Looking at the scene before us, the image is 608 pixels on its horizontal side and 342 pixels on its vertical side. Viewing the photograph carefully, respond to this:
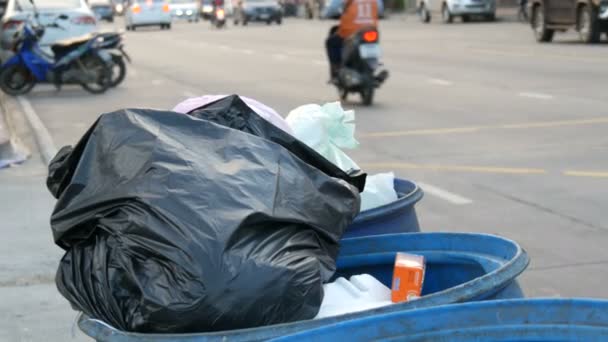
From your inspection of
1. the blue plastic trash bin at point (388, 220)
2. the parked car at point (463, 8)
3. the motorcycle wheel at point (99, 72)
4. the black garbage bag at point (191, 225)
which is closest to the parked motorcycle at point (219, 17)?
the parked car at point (463, 8)

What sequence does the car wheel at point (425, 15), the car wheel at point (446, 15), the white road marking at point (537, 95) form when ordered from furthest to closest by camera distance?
the car wheel at point (425, 15), the car wheel at point (446, 15), the white road marking at point (537, 95)

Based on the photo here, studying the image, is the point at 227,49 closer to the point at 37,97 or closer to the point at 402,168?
the point at 37,97

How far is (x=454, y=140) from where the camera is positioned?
1113 centimetres

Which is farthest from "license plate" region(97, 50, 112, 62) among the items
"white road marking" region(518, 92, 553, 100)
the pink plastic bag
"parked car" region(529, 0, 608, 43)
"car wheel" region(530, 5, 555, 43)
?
the pink plastic bag

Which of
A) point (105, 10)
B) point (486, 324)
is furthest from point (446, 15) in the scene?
point (486, 324)

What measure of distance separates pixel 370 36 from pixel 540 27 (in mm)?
14368

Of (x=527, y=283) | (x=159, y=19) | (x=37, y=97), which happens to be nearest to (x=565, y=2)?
(x=37, y=97)

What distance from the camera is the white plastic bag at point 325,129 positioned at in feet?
14.4

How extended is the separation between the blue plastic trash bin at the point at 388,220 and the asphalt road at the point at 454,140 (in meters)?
1.65

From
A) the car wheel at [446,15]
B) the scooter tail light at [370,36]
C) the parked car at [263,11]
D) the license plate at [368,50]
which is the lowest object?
the parked car at [263,11]

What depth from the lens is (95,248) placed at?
10.4 ft

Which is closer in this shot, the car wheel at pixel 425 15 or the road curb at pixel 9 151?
the road curb at pixel 9 151

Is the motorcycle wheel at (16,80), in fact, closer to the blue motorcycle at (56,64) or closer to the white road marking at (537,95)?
the blue motorcycle at (56,64)

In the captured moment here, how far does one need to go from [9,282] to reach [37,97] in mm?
12379
